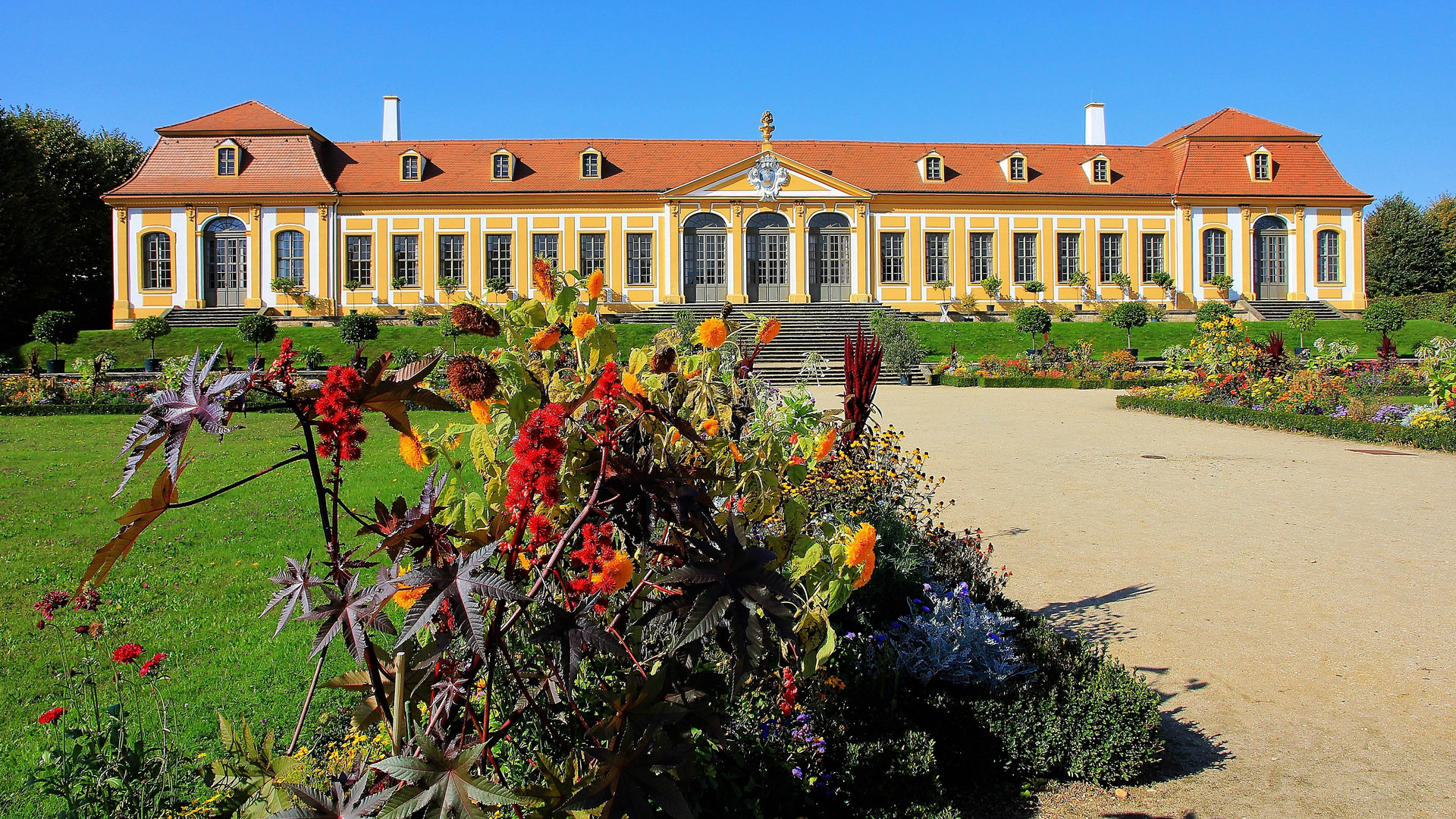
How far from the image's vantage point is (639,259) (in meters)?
33.1

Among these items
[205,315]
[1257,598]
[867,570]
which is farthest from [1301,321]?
[205,315]

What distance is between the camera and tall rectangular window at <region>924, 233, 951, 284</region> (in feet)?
110

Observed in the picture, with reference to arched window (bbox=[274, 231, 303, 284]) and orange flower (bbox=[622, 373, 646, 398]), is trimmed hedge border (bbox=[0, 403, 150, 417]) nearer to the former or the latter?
orange flower (bbox=[622, 373, 646, 398])

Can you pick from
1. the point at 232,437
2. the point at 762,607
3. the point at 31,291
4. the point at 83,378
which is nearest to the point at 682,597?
the point at 762,607

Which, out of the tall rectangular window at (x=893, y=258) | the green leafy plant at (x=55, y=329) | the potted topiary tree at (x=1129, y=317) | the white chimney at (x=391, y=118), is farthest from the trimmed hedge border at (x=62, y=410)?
the tall rectangular window at (x=893, y=258)

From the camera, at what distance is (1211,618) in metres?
4.58

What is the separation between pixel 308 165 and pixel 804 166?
702 inches

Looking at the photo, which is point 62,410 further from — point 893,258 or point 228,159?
point 893,258

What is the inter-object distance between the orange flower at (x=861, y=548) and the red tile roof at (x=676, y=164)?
3187 centimetres

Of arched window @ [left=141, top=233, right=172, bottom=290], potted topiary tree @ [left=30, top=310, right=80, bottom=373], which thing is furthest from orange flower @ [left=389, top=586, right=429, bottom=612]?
arched window @ [left=141, top=233, right=172, bottom=290]

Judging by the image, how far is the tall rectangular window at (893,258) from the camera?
3328 cm

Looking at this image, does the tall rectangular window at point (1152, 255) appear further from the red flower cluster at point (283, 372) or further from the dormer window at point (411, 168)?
the red flower cluster at point (283, 372)

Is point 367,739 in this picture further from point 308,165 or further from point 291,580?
point 308,165

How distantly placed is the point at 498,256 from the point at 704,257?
7.60 meters
